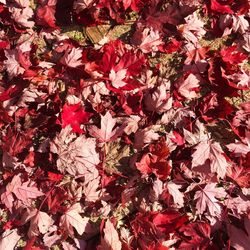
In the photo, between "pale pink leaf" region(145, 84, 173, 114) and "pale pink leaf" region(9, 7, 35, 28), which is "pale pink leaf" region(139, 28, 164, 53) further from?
"pale pink leaf" region(9, 7, 35, 28)

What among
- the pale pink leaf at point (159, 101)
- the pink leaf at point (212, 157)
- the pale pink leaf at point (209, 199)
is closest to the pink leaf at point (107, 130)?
the pale pink leaf at point (159, 101)

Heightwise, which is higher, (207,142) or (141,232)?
(207,142)

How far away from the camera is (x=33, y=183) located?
2.48m

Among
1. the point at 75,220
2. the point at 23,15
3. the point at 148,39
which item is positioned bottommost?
the point at 75,220

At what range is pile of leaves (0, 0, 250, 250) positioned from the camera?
2.48 meters

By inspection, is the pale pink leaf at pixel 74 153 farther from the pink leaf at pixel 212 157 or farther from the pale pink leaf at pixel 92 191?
the pink leaf at pixel 212 157

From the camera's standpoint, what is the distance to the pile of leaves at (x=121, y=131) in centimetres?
248

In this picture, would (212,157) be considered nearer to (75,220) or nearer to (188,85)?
(188,85)

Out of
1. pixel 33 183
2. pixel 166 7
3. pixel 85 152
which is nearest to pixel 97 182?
pixel 85 152

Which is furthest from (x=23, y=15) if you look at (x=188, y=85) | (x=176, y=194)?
(x=176, y=194)

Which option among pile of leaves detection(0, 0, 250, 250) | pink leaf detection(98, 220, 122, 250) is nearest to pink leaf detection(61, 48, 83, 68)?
pile of leaves detection(0, 0, 250, 250)

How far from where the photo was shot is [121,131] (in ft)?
8.29

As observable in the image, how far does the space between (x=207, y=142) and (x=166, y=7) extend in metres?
0.95

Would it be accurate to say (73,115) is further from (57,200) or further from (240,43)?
(240,43)
